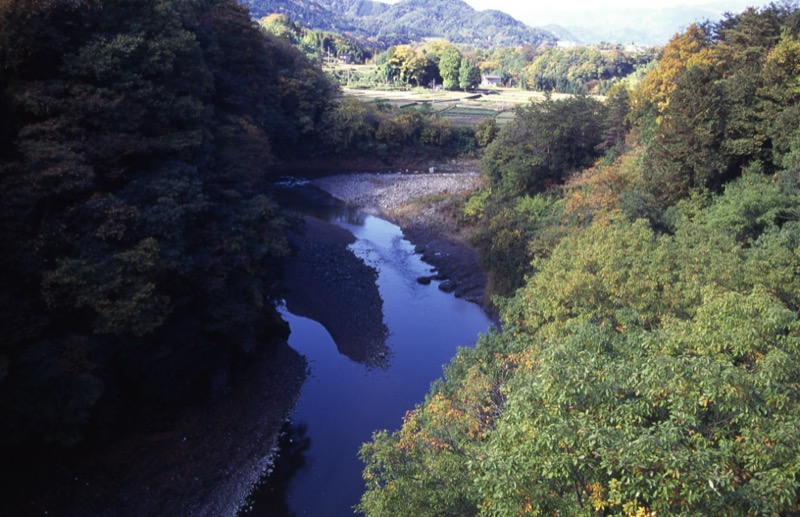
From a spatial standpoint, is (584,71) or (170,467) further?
(584,71)

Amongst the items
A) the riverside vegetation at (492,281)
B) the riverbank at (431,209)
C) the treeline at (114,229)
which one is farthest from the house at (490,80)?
the treeline at (114,229)

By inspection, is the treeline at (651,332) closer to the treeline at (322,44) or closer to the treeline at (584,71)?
the treeline at (584,71)

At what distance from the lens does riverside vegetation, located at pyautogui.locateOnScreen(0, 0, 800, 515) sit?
6078mm

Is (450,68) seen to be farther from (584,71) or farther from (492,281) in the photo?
(492,281)

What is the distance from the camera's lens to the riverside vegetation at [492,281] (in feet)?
19.9

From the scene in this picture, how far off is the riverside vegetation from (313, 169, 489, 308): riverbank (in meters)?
2.06

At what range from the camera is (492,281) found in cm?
2570

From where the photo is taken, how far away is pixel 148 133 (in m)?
17.3

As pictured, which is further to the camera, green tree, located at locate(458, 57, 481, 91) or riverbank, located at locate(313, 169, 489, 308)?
green tree, located at locate(458, 57, 481, 91)

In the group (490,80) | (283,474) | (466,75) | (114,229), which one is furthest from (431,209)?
(490,80)

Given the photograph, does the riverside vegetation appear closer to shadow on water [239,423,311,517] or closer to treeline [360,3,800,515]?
treeline [360,3,800,515]

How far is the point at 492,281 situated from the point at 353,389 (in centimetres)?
1001

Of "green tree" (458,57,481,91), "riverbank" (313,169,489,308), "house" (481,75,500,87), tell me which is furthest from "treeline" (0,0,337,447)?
"house" (481,75,500,87)

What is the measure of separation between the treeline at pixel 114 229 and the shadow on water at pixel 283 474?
3004mm
